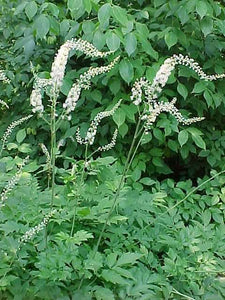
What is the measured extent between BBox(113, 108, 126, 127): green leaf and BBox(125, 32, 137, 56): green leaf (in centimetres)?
39

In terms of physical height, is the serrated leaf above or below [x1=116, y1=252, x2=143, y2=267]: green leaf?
below

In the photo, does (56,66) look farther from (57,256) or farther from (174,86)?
(174,86)

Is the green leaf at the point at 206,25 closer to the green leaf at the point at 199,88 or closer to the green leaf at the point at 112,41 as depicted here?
the green leaf at the point at 199,88

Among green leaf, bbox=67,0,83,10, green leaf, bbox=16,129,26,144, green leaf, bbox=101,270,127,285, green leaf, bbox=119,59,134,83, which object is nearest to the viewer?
green leaf, bbox=101,270,127,285

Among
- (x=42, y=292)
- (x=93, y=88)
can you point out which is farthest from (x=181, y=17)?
(x=42, y=292)

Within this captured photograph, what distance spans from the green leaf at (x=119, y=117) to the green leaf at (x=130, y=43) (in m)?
0.39

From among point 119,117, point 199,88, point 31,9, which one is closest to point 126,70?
point 119,117

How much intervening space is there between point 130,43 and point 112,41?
104 mm

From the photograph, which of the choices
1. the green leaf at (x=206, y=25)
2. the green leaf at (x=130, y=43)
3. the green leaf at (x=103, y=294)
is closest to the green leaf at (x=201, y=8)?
the green leaf at (x=206, y=25)

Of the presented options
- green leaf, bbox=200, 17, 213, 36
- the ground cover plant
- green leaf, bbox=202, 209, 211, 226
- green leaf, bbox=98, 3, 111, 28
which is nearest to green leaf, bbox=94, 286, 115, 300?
the ground cover plant

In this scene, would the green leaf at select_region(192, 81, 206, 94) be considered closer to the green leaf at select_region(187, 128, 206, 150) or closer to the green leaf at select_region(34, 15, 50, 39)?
the green leaf at select_region(187, 128, 206, 150)

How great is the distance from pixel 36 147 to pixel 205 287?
1586 mm

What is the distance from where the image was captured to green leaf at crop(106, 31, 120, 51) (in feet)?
8.38

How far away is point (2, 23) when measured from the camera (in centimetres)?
357
